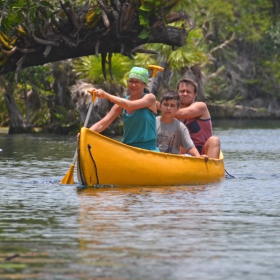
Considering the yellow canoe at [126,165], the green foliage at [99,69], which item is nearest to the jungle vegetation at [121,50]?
the green foliage at [99,69]

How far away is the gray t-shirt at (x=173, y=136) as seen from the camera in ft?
55.9

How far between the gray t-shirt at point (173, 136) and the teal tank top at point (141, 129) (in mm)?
586

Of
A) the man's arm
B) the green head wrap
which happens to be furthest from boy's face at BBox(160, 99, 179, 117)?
the green head wrap

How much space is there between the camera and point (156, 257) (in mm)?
9430

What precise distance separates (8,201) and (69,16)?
28.7 ft

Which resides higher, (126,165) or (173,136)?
(173,136)

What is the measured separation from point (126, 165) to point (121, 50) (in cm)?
734

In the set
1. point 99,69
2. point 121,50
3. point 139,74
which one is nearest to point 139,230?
point 139,74

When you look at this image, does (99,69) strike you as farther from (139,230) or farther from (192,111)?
(139,230)

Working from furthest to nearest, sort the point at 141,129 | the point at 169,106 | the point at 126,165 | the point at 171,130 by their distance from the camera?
the point at 171,130
the point at 169,106
the point at 141,129
the point at 126,165

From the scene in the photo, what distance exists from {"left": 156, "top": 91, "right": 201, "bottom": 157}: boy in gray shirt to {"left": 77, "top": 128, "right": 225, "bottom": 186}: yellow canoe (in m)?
0.34

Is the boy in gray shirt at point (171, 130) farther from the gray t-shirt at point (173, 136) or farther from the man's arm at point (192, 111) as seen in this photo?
the man's arm at point (192, 111)

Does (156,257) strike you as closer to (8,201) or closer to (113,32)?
(8,201)

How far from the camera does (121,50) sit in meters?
23.0
